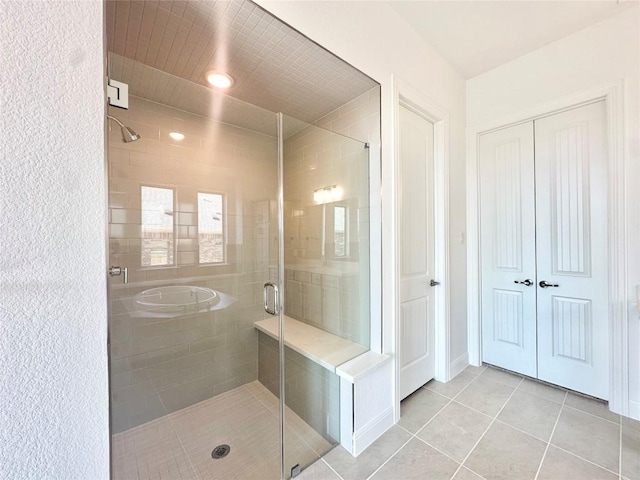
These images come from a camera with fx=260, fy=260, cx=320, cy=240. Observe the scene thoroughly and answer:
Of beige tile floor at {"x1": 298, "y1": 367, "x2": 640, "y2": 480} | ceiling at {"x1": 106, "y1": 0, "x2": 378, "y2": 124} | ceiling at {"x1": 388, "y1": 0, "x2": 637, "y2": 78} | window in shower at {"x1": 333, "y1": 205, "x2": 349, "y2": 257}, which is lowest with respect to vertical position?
beige tile floor at {"x1": 298, "y1": 367, "x2": 640, "y2": 480}

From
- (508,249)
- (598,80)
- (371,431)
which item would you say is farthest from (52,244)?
(598,80)

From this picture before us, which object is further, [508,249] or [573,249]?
[508,249]

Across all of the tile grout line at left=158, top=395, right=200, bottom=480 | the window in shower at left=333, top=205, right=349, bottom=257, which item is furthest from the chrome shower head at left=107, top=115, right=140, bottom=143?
the tile grout line at left=158, top=395, right=200, bottom=480

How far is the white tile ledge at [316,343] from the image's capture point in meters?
1.71

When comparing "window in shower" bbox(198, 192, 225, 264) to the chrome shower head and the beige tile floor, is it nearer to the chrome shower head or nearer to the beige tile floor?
the chrome shower head

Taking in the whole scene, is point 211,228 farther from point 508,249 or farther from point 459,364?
point 508,249

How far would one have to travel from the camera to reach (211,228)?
208cm

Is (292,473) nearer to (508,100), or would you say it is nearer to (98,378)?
(98,378)

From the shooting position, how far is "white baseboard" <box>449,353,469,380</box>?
7.86 ft

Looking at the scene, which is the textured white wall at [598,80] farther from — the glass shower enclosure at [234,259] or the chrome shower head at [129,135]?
the chrome shower head at [129,135]

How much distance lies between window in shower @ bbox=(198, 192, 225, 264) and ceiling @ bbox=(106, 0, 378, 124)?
667 mm

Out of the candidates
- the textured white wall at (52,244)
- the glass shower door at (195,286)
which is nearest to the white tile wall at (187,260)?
the glass shower door at (195,286)

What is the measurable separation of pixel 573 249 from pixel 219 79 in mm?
3000

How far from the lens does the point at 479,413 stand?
1874 mm
